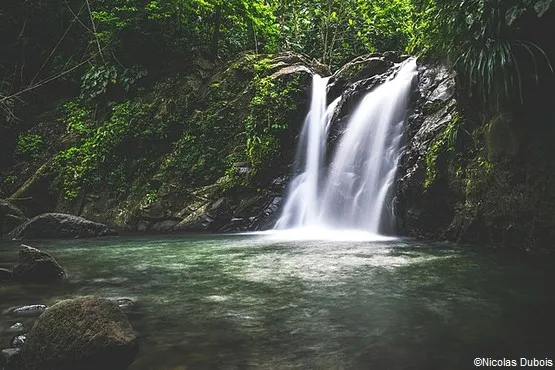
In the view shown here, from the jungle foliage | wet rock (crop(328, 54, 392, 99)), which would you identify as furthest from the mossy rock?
wet rock (crop(328, 54, 392, 99))

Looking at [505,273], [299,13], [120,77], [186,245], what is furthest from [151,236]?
[299,13]

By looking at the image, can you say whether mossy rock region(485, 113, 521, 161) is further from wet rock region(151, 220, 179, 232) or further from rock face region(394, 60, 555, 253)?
wet rock region(151, 220, 179, 232)

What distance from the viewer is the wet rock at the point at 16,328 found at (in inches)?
126

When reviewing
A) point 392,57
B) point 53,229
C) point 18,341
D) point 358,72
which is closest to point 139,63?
point 53,229

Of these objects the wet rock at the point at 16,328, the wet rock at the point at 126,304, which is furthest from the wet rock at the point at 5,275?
the wet rock at the point at 16,328

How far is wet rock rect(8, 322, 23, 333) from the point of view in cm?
321

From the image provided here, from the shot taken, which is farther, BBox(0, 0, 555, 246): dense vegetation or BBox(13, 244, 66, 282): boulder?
BBox(0, 0, 555, 246): dense vegetation

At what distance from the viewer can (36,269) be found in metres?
5.03

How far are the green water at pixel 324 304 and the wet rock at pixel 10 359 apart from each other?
0.34m

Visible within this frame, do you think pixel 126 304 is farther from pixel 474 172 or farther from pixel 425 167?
pixel 425 167

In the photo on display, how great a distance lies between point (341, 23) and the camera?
17.7 meters

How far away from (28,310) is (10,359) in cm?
122

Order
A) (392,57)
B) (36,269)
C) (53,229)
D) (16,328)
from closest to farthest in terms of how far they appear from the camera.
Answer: (16,328)
(36,269)
(53,229)
(392,57)

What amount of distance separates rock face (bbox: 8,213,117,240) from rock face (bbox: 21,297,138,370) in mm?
7739
